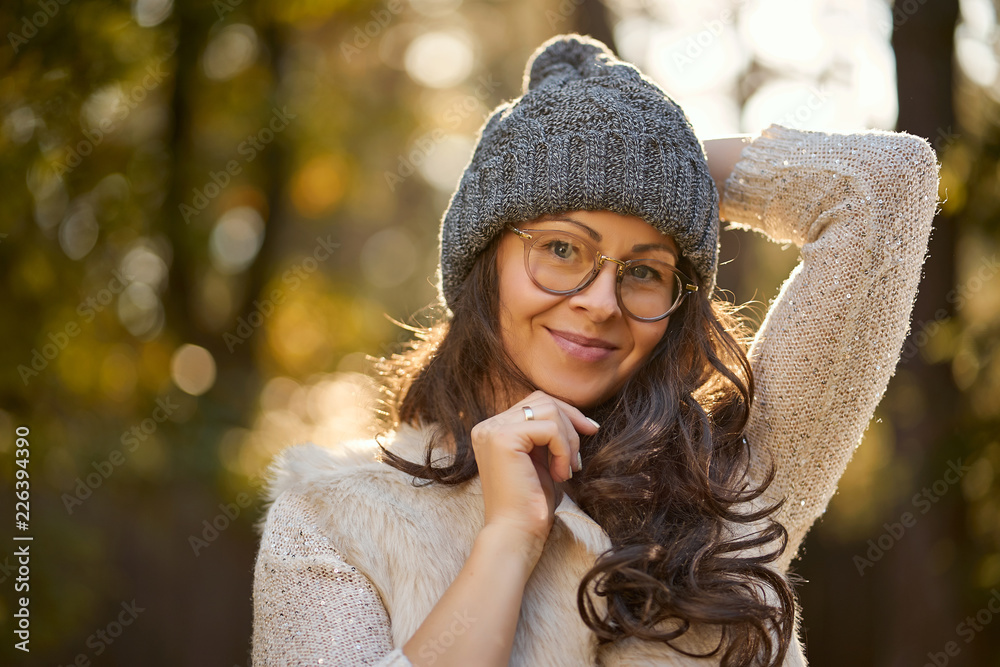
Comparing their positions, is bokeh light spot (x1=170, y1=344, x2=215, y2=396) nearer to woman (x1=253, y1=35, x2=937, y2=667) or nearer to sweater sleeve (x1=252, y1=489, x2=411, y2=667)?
woman (x1=253, y1=35, x2=937, y2=667)

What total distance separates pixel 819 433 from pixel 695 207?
0.69 metres

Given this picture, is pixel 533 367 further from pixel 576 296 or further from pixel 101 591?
pixel 101 591

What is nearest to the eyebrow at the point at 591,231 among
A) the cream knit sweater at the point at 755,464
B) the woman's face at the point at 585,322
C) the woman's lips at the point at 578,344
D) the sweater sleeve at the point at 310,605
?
the woman's face at the point at 585,322

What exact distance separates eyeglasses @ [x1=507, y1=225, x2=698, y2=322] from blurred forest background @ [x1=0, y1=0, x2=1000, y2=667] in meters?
0.50

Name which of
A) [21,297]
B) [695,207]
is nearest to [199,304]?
[21,297]

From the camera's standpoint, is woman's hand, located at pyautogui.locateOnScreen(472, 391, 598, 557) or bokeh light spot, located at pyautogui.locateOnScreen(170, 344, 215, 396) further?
bokeh light spot, located at pyautogui.locateOnScreen(170, 344, 215, 396)

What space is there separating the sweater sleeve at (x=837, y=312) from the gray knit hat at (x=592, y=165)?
0.28m

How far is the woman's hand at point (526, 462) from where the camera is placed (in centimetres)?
172

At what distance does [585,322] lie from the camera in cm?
197

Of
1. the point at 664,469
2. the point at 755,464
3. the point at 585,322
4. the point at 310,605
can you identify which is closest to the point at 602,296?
the point at 585,322

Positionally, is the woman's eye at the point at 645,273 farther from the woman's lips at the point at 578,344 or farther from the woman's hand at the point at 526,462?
the woman's hand at the point at 526,462

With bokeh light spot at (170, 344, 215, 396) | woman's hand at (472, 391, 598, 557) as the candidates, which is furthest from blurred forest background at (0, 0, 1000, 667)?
woman's hand at (472, 391, 598, 557)

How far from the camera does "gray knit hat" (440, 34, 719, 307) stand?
1981 millimetres

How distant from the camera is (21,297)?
481 cm
